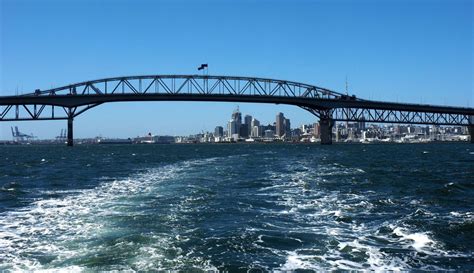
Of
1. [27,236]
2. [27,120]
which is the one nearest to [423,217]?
[27,236]

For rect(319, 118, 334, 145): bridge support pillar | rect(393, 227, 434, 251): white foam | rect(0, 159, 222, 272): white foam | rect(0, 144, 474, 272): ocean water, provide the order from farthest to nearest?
rect(319, 118, 334, 145): bridge support pillar, rect(393, 227, 434, 251): white foam, rect(0, 159, 222, 272): white foam, rect(0, 144, 474, 272): ocean water

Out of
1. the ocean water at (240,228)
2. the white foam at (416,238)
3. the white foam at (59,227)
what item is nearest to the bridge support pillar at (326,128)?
the ocean water at (240,228)

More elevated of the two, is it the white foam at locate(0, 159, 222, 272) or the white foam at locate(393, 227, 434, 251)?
the white foam at locate(0, 159, 222, 272)

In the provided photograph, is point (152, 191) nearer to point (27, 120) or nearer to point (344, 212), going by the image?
point (344, 212)

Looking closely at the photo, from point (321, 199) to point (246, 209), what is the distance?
4.79 m

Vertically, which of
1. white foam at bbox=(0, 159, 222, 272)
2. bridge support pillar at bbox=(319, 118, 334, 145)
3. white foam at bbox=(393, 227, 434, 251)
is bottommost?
white foam at bbox=(393, 227, 434, 251)

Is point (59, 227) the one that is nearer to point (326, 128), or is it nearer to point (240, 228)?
point (240, 228)

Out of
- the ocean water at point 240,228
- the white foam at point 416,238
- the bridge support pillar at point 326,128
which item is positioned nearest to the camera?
the ocean water at point 240,228

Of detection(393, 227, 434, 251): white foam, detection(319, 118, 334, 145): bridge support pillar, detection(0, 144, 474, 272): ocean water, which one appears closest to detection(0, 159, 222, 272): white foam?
detection(0, 144, 474, 272): ocean water

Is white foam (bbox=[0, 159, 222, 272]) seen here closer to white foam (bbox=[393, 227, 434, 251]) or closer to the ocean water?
the ocean water

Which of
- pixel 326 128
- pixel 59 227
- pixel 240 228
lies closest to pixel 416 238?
pixel 240 228

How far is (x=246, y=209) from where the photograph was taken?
1980cm

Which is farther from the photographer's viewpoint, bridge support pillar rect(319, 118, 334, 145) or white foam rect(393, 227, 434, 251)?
bridge support pillar rect(319, 118, 334, 145)

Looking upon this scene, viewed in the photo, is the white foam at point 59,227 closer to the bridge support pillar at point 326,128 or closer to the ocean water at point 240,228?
the ocean water at point 240,228
